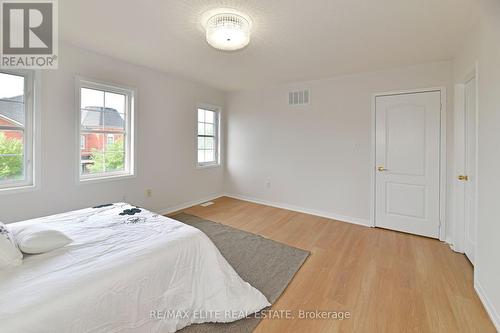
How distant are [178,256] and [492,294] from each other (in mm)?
2356

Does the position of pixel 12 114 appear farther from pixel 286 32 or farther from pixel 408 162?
pixel 408 162

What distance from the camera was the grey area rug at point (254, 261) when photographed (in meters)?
1.57

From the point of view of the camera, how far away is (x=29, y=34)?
2262 millimetres

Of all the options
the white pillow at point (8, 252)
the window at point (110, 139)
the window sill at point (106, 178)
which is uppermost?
the window at point (110, 139)

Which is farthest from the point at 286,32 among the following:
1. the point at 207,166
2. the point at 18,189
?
the point at 18,189

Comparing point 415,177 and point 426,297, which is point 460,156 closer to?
point 415,177

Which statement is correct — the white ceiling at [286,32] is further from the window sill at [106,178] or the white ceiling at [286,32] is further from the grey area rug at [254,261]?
the grey area rug at [254,261]

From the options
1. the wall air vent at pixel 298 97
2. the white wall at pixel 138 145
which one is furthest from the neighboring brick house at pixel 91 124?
the wall air vent at pixel 298 97

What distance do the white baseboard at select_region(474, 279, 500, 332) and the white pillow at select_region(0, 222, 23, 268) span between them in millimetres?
3129

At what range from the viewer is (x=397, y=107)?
3.24m

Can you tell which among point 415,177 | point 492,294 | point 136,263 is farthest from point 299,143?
point 136,263

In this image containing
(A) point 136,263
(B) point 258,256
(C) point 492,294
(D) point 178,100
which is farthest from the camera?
(D) point 178,100

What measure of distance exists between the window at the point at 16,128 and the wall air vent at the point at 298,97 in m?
3.75

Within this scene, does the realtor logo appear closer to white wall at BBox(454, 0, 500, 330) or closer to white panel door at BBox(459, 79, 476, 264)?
white wall at BBox(454, 0, 500, 330)
